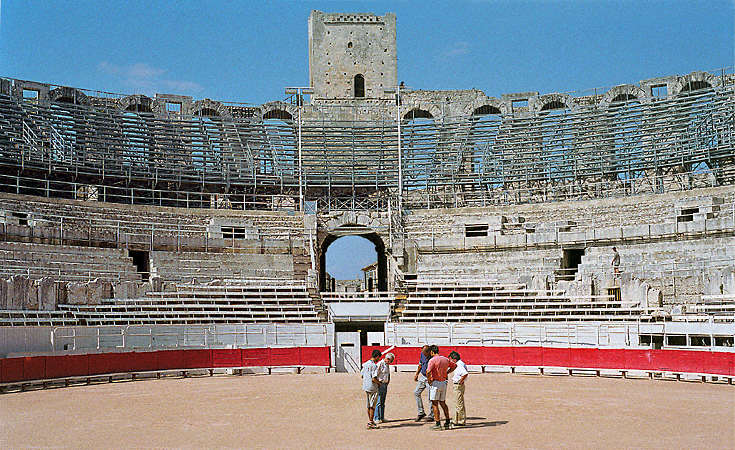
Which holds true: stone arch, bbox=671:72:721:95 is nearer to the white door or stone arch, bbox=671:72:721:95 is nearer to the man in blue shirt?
the white door

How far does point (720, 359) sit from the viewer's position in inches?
962

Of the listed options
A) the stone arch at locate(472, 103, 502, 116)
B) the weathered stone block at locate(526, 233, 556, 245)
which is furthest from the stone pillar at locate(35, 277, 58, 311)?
the stone arch at locate(472, 103, 502, 116)

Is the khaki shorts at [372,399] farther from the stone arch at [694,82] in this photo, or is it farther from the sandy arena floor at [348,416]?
the stone arch at [694,82]

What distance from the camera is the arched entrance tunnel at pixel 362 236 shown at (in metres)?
45.4

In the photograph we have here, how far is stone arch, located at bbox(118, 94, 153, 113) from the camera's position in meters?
51.3

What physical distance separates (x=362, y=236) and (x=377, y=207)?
289 cm

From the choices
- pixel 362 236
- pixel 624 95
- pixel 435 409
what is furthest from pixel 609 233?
pixel 435 409

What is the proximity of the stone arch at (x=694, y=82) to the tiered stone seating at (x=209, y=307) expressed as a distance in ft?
87.1

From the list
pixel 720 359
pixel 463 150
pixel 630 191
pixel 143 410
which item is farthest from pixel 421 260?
pixel 143 410

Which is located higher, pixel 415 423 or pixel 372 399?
pixel 372 399

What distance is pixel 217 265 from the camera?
4156 cm

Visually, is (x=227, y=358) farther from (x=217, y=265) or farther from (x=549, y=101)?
(x=549, y=101)

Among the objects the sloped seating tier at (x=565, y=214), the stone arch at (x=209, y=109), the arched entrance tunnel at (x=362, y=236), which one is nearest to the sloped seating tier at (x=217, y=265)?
the arched entrance tunnel at (x=362, y=236)

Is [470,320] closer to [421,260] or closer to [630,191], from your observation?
[421,260]
